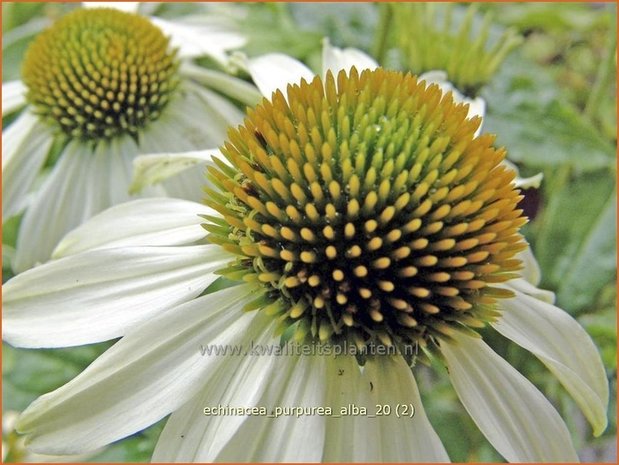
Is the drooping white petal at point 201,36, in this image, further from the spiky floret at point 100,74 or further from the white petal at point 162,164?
the white petal at point 162,164

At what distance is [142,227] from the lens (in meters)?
0.61

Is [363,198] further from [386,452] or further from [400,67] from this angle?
[400,67]

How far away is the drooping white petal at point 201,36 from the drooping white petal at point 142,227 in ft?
0.85

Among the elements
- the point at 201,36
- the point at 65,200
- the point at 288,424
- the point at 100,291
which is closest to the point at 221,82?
the point at 201,36

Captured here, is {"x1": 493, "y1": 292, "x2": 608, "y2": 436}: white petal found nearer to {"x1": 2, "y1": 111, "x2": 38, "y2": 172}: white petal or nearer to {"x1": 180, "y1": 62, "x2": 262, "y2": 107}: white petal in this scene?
{"x1": 180, "y1": 62, "x2": 262, "y2": 107}: white petal

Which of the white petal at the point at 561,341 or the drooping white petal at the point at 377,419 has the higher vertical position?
the white petal at the point at 561,341

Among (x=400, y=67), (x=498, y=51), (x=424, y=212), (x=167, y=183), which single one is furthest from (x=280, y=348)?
(x=498, y=51)

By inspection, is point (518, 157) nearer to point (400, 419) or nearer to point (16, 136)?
point (400, 419)

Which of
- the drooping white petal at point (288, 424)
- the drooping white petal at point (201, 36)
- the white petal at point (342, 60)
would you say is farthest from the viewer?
the drooping white petal at point (201, 36)

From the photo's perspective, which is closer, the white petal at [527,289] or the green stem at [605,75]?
the white petal at [527,289]

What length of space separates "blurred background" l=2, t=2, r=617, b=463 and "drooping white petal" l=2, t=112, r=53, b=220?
52 millimetres

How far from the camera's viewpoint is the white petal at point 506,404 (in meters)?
0.54

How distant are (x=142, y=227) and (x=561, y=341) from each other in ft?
1.30

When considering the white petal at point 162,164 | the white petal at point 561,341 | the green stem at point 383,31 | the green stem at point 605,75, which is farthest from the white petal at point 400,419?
the green stem at point 605,75
